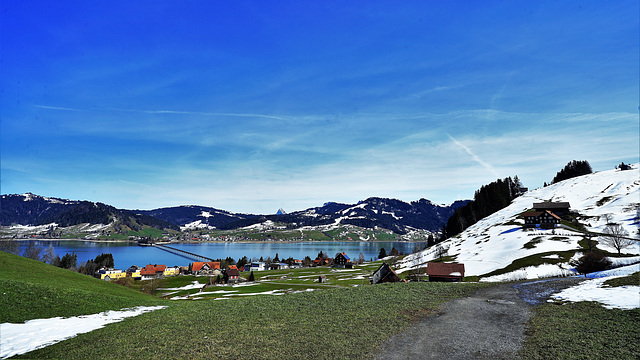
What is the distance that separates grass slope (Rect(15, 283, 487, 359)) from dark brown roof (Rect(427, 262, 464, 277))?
3256 centimetres

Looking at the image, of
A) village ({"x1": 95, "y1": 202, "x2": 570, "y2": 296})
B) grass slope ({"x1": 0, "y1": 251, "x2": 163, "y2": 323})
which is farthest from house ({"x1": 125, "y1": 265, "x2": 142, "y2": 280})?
grass slope ({"x1": 0, "y1": 251, "x2": 163, "y2": 323})

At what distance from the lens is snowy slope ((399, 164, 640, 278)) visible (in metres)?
68.8

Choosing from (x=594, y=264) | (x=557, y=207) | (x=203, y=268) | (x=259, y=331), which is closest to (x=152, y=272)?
(x=203, y=268)

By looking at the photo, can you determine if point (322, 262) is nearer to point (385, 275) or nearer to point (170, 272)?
point (170, 272)

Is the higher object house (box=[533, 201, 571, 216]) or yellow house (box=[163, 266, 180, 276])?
house (box=[533, 201, 571, 216])

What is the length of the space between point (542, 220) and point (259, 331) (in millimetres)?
111084

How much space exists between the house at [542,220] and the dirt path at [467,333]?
290 feet

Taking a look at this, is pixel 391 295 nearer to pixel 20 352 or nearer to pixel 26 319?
pixel 20 352

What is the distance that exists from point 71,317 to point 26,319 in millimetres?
2123

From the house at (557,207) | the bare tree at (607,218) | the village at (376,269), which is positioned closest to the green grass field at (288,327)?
the village at (376,269)

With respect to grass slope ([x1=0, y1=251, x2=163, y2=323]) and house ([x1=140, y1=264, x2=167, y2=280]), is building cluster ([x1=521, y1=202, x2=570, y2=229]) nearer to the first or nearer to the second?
grass slope ([x1=0, y1=251, x2=163, y2=323])

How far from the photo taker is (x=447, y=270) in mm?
54562

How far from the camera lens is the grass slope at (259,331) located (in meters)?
12.8

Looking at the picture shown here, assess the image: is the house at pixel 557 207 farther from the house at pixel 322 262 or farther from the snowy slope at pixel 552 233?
the house at pixel 322 262
